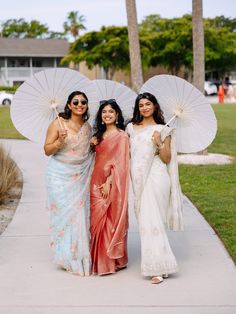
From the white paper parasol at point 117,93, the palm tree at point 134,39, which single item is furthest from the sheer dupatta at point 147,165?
the palm tree at point 134,39

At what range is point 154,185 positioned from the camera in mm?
5250

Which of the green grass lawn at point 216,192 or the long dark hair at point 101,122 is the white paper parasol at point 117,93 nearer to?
the long dark hair at point 101,122

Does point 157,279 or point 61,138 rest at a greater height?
point 61,138

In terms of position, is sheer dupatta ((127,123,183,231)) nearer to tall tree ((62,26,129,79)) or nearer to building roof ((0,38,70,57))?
tall tree ((62,26,129,79))

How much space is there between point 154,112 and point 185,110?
1.13 ft

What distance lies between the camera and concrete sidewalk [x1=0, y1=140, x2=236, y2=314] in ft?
15.2

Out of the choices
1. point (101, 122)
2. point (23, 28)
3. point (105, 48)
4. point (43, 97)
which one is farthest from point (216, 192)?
point (23, 28)

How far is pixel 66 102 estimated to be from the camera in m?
5.65

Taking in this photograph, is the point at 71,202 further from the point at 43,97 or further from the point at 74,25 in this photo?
the point at 74,25

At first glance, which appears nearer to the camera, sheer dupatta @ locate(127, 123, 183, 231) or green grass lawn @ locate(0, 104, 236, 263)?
sheer dupatta @ locate(127, 123, 183, 231)

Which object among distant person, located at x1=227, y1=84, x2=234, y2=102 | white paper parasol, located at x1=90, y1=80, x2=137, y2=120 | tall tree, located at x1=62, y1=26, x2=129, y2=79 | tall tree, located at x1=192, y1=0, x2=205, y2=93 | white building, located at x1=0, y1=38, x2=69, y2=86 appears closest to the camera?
white paper parasol, located at x1=90, y1=80, x2=137, y2=120

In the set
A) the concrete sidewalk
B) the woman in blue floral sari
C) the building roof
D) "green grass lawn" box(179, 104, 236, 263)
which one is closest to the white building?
the building roof

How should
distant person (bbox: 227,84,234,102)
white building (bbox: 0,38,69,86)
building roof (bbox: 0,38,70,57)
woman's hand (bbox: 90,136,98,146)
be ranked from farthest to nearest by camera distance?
building roof (bbox: 0,38,70,57) → white building (bbox: 0,38,69,86) → distant person (bbox: 227,84,234,102) → woman's hand (bbox: 90,136,98,146)

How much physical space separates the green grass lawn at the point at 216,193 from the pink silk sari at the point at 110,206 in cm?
125
